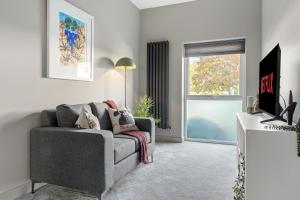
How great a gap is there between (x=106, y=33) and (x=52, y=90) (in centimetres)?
150

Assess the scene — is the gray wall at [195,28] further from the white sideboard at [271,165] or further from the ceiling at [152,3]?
the white sideboard at [271,165]

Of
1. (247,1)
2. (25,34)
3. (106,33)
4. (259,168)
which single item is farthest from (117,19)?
(259,168)

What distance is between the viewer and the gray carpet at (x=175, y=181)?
1956 mm

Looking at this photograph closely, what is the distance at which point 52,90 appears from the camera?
7.69 ft

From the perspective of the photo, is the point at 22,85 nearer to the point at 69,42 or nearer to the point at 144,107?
the point at 69,42

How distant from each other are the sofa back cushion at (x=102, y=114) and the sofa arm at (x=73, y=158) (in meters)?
0.73

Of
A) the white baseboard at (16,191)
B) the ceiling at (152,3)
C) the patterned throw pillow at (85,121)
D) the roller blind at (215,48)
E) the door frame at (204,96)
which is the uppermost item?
the ceiling at (152,3)

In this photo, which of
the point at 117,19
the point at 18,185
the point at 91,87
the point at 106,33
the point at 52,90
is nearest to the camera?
the point at 18,185

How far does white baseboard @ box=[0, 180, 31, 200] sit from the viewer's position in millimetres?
1841

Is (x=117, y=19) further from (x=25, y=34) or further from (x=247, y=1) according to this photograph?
(x=247, y=1)

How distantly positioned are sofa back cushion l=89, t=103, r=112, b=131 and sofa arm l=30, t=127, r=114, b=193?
732 millimetres

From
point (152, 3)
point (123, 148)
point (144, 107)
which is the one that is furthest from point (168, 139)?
point (152, 3)

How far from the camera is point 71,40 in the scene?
2.61m

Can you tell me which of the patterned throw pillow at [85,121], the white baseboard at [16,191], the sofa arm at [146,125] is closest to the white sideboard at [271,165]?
the patterned throw pillow at [85,121]
